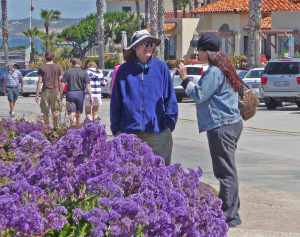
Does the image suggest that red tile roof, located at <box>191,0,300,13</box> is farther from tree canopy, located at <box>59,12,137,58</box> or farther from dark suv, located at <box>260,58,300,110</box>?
tree canopy, located at <box>59,12,137,58</box>

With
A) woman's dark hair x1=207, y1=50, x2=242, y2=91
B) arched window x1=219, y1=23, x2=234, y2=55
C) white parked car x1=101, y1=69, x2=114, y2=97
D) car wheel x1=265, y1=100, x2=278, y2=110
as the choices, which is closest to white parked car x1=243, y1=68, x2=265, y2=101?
car wheel x1=265, y1=100, x2=278, y2=110

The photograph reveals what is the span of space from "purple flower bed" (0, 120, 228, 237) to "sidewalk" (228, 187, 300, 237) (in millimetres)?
1242

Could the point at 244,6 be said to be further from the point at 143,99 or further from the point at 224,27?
the point at 143,99

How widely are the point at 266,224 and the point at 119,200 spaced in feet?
10.5

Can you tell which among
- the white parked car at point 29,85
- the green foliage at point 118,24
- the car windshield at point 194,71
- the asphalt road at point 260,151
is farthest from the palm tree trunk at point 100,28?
the green foliage at point 118,24

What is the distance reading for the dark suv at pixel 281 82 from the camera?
1113 inches

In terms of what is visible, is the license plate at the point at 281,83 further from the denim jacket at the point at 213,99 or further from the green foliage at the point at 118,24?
the green foliage at the point at 118,24

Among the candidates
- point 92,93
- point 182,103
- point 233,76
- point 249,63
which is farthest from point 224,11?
point 233,76

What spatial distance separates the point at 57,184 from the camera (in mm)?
5930

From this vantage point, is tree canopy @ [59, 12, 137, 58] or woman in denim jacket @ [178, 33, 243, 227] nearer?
woman in denim jacket @ [178, 33, 243, 227]

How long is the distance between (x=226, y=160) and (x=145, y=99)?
1.19 metres

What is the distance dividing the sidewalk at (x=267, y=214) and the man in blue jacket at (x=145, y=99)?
1107 mm

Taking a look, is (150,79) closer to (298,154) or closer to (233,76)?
(233,76)

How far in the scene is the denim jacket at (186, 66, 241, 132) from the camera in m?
8.02
